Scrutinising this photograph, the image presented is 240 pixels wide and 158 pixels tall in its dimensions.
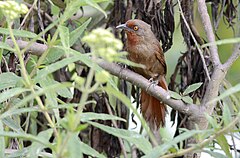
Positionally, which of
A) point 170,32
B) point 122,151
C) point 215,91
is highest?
point 170,32

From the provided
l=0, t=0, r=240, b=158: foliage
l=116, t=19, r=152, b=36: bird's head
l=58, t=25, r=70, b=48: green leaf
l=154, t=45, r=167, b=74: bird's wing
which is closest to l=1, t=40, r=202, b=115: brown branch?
l=0, t=0, r=240, b=158: foliage

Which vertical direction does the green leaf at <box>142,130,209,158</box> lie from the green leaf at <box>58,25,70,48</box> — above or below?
below

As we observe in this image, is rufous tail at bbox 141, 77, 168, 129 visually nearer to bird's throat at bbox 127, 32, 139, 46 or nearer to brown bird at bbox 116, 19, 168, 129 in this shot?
brown bird at bbox 116, 19, 168, 129

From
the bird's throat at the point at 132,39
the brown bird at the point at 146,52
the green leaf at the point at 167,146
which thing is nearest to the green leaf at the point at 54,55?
the green leaf at the point at 167,146

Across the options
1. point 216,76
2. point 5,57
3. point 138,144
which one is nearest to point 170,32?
point 216,76

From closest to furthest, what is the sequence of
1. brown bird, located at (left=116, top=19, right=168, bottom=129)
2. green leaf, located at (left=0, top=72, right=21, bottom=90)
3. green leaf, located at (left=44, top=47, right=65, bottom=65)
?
green leaf, located at (left=0, top=72, right=21, bottom=90) → green leaf, located at (left=44, top=47, right=65, bottom=65) → brown bird, located at (left=116, top=19, right=168, bottom=129)

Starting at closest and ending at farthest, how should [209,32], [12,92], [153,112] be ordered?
[12,92], [209,32], [153,112]

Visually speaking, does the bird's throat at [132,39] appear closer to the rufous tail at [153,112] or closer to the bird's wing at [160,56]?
the bird's wing at [160,56]

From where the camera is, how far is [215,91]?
284 cm

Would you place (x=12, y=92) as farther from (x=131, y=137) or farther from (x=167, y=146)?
(x=167, y=146)

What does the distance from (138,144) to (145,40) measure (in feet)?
9.91

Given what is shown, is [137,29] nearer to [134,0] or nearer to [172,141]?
[134,0]

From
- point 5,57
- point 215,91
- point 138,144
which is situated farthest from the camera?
point 5,57

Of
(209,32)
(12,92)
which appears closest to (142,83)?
(209,32)
